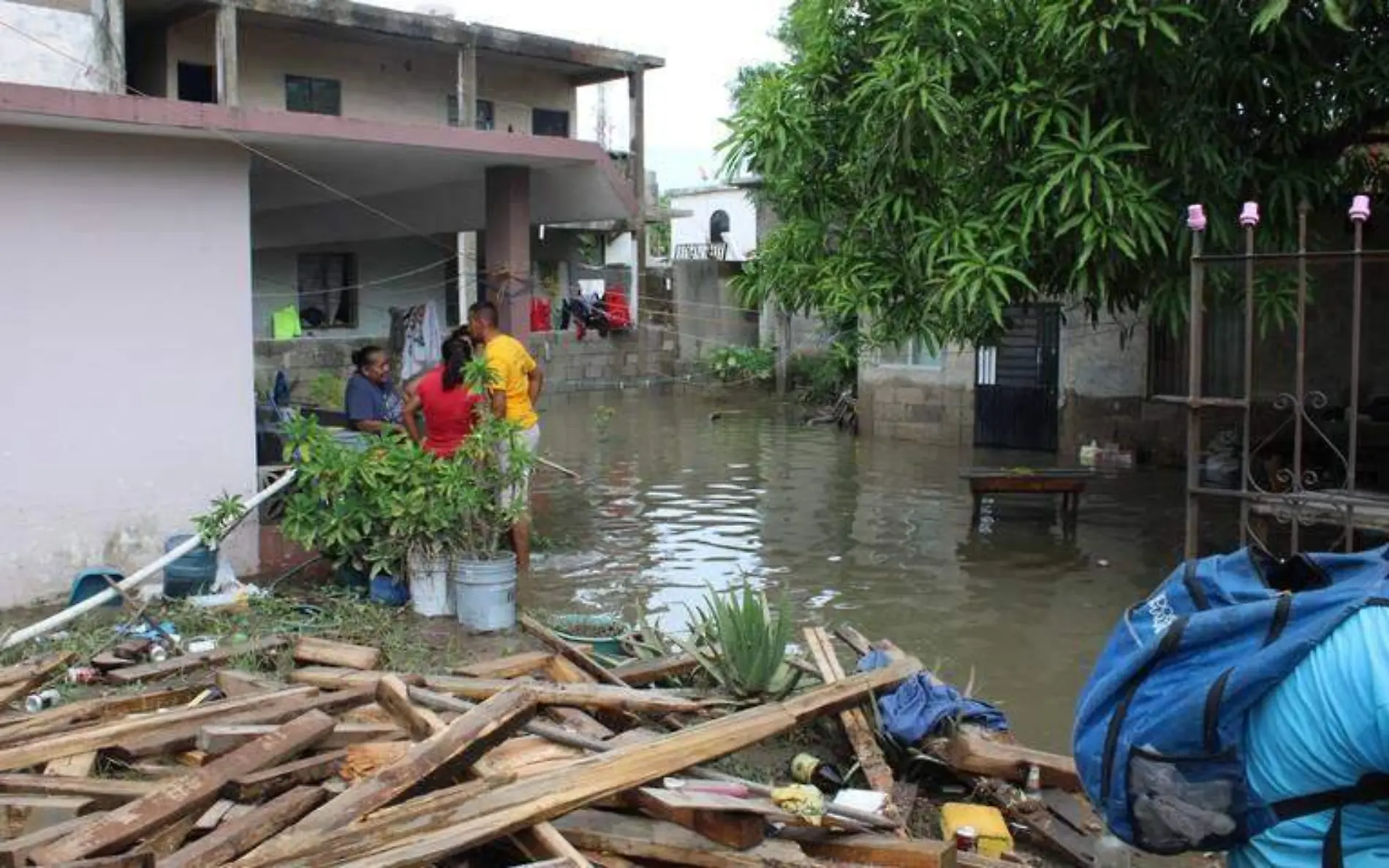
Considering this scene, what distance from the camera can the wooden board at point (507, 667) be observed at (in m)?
6.21

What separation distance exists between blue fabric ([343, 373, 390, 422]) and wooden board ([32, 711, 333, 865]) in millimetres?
5360

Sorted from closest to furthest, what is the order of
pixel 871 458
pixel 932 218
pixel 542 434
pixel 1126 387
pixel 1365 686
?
pixel 1365 686
pixel 932 218
pixel 1126 387
pixel 871 458
pixel 542 434

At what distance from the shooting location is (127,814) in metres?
4.10

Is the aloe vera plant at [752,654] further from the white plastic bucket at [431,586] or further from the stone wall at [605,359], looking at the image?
the stone wall at [605,359]

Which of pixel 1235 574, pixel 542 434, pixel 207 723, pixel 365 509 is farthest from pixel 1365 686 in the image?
pixel 542 434

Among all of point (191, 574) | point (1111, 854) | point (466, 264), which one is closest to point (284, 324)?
point (466, 264)

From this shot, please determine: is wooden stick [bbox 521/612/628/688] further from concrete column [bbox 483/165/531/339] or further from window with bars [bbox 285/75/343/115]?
window with bars [bbox 285/75/343/115]

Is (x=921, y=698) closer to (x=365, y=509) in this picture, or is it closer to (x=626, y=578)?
(x=365, y=509)

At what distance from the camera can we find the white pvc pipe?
6.86m

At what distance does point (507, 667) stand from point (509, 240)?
4.97 metres

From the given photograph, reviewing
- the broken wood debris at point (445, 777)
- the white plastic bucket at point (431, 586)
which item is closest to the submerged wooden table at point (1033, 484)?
the white plastic bucket at point (431, 586)

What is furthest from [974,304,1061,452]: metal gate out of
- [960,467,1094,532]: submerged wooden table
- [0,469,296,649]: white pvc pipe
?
[0,469,296,649]: white pvc pipe

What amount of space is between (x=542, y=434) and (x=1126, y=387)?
370 inches

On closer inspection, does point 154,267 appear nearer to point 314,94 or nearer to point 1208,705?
point 1208,705
